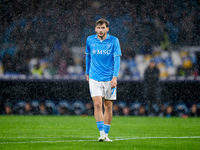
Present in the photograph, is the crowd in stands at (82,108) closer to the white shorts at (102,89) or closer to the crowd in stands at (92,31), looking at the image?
the crowd in stands at (92,31)

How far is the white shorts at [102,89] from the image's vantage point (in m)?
7.97

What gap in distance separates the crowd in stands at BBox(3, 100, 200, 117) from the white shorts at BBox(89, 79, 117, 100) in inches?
373

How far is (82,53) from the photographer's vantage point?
20812 mm

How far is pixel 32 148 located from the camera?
272 inches

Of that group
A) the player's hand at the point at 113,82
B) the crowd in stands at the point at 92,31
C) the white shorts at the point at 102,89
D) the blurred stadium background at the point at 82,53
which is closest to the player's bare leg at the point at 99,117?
the white shorts at the point at 102,89

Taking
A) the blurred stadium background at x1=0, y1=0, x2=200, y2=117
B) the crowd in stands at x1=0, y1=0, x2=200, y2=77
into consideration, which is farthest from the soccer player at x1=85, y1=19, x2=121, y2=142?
the crowd in stands at x1=0, y1=0, x2=200, y2=77

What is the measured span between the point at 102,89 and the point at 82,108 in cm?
992

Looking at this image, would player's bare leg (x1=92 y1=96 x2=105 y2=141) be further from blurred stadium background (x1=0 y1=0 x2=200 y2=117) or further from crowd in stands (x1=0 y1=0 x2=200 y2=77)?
crowd in stands (x1=0 y1=0 x2=200 y2=77)

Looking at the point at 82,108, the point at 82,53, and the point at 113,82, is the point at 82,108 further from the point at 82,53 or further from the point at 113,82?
the point at 113,82

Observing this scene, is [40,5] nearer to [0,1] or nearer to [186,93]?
[0,1]

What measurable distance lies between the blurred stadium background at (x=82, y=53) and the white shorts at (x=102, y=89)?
9.40 metres

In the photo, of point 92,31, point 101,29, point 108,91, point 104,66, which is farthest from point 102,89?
point 92,31

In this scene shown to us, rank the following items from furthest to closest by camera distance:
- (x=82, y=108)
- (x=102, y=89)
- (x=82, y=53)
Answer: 1. (x=82, y=53)
2. (x=82, y=108)
3. (x=102, y=89)

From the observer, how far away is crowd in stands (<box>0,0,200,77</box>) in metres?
19.1
